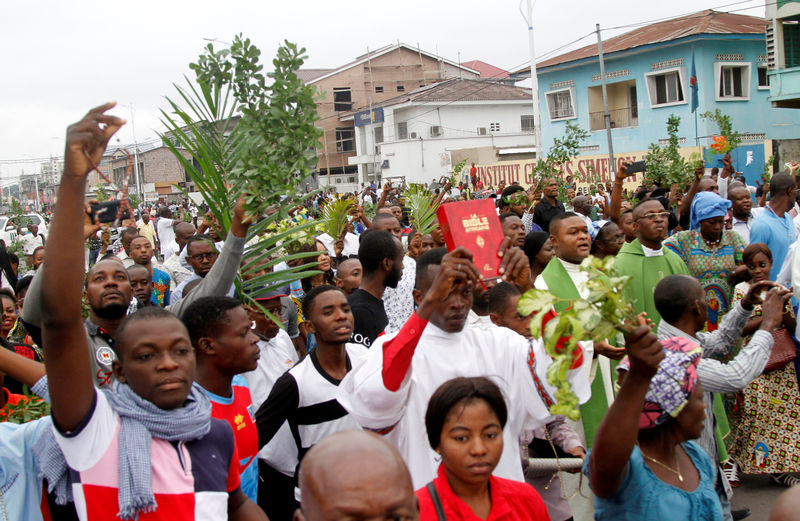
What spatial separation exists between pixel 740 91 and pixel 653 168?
19.4 meters

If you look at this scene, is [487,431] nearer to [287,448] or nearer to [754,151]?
[287,448]

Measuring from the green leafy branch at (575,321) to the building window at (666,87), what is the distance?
28.6 m

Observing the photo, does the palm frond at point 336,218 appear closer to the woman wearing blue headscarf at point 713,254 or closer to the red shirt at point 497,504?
the woman wearing blue headscarf at point 713,254

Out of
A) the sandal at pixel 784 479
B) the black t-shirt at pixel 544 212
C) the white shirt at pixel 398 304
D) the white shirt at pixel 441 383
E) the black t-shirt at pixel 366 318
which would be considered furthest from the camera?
the black t-shirt at pixel 544 212

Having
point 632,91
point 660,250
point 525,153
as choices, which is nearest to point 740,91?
point 632,91

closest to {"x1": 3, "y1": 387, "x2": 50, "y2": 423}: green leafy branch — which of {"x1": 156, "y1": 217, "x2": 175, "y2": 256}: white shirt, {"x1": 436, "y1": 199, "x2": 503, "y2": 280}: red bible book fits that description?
{"x1": 436, "y1": 199, "x2": 503, "y2": 280}: red bible book

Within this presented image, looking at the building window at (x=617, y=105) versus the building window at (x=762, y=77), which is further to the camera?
the building window at (x=617, y=105)

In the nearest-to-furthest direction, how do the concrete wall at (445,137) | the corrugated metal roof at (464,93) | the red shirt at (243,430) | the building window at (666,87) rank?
the red shirt at (243,430) → the building window at (666,87) → the concrete wall at (445,137) → the corrugated metal roof at (464,93)

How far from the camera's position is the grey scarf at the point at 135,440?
241cm

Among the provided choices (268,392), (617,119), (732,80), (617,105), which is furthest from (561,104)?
(268,392)

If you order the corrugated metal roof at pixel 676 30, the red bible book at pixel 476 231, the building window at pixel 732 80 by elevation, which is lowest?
the red bible book at pixel 476 231

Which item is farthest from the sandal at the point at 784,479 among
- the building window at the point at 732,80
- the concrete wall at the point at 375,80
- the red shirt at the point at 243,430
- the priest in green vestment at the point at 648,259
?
the concrete wall at the point at 375,80

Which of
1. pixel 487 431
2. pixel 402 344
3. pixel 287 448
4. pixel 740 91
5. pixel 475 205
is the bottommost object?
pixel 287 448

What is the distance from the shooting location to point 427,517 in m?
2.71
